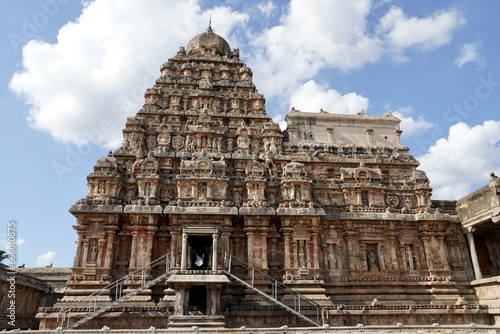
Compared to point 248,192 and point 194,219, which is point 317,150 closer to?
point 248,192

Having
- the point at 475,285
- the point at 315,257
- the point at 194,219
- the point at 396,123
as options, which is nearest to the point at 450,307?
the point at 475,285

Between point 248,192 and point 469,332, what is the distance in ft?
48.3

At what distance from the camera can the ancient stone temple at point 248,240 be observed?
20.5 metres

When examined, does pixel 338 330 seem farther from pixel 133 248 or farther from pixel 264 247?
pixel 133 248

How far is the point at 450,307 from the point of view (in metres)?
21.7

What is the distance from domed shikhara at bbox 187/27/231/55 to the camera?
38406mm

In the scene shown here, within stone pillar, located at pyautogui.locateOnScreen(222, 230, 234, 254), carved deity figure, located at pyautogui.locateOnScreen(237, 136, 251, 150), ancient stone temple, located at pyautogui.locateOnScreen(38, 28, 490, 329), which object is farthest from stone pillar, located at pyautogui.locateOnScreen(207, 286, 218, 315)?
carved deity figure, located at pyautogui.locateOnScreen(237, 136, 251, 150)

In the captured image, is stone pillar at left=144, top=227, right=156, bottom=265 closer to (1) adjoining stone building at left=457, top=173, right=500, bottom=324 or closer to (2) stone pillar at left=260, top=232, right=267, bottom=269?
(2) stone pillar at left=260, top=232, right=267, bottom=269

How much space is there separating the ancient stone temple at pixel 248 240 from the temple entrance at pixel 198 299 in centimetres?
8

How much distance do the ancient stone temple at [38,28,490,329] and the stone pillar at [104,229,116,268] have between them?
0.12m

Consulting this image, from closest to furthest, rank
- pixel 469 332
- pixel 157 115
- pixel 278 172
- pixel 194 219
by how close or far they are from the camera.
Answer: pixel 469 332 < pixel 194 219 < pixel 278 172 < pixel 157 115

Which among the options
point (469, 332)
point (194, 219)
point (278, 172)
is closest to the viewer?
point (469, 332)

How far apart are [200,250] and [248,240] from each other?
311 cm

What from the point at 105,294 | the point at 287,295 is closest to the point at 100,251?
the point at 105,294
